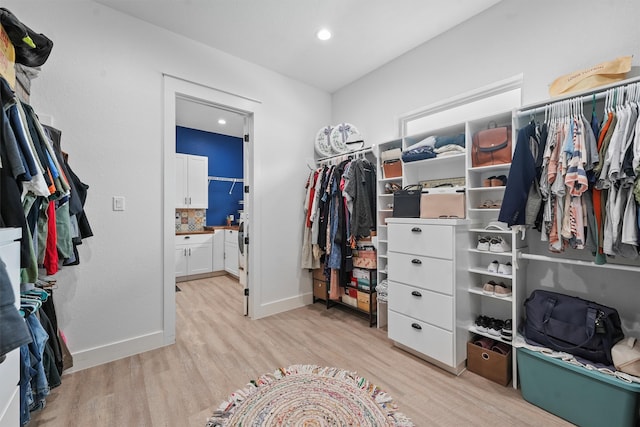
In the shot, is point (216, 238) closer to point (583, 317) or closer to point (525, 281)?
point (525, 281)

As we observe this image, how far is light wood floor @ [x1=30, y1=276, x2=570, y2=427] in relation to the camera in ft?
5.20

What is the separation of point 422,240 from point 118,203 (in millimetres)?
Result: 2412

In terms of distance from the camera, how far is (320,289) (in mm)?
3379

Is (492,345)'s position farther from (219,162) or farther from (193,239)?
(219,162)

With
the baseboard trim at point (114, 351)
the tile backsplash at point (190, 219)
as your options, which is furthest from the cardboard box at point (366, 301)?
the tile backsplash at point (190, 219)

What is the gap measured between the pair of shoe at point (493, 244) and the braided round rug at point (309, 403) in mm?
1210

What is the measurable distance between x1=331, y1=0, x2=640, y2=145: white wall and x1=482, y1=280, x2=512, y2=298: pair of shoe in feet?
4.40

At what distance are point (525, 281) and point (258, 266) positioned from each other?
7.85 feet

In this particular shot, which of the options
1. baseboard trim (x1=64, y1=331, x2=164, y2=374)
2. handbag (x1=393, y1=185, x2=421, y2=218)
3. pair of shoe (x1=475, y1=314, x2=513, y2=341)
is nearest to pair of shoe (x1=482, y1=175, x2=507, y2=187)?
handbag (x1=393, y1=185, x2=421, y2=218)

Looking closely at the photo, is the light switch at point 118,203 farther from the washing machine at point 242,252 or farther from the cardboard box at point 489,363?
the cardboard box at point 489,363

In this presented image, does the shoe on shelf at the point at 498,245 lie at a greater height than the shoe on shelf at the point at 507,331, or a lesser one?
greater

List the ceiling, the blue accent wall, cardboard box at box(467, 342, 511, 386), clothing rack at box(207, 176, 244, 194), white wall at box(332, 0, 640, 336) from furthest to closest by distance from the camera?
clothing rack at box(207, 176, 244, 194), the blue accent wall, the ceiling, cardboard box at box(467, 342, 511, 386), white wall at box(332, 0, 640, 336)

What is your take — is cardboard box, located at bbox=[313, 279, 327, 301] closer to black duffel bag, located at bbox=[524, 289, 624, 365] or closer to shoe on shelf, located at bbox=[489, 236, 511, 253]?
shoe on shelf, located at bbox=[489, 236, 511, 253]

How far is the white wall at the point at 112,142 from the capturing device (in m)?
2.03
